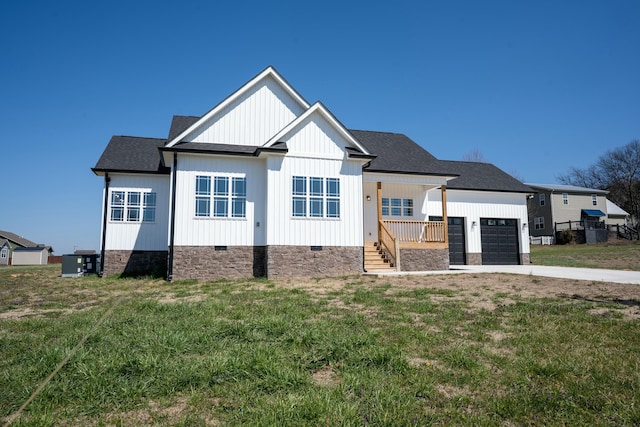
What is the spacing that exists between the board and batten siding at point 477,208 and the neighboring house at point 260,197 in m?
3.31

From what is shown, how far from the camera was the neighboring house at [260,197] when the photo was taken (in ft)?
48.4

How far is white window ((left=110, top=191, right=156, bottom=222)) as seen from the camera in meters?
17.3

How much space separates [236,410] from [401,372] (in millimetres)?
1820

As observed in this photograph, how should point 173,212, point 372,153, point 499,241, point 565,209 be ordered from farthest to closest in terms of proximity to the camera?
point 565,209, point 499,241, point 372,153, point 173,212

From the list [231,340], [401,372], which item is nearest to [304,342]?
[231,340]

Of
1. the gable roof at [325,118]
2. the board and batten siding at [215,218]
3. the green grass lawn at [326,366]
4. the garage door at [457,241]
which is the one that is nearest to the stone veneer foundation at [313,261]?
the board and batten siding at [215,218]

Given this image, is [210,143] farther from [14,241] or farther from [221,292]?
[14,241]

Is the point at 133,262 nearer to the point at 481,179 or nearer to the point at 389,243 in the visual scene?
the point at 389,243

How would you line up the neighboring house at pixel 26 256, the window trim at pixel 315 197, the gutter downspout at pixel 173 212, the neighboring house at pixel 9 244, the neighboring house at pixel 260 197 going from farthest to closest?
the neighboring house at pixel 9 244
the neighboring house at pixel 26 256
the window trim at pixel 315 197
the neighboring house at pixel 260 197
the gutter downspout at pixel 173 212

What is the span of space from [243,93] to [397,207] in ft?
31.0

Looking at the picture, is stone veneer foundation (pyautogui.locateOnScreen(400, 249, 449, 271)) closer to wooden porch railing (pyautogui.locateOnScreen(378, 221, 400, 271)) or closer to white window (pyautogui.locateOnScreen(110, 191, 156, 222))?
wooden porch railing (pyautogui.locateOnScreen(378, 221, 400, 271))

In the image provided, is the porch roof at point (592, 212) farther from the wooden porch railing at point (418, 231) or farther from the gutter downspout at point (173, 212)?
the gutter downspout at point (173, 212)

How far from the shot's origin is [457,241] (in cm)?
2186

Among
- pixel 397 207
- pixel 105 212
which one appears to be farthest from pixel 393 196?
pixel 105 212
